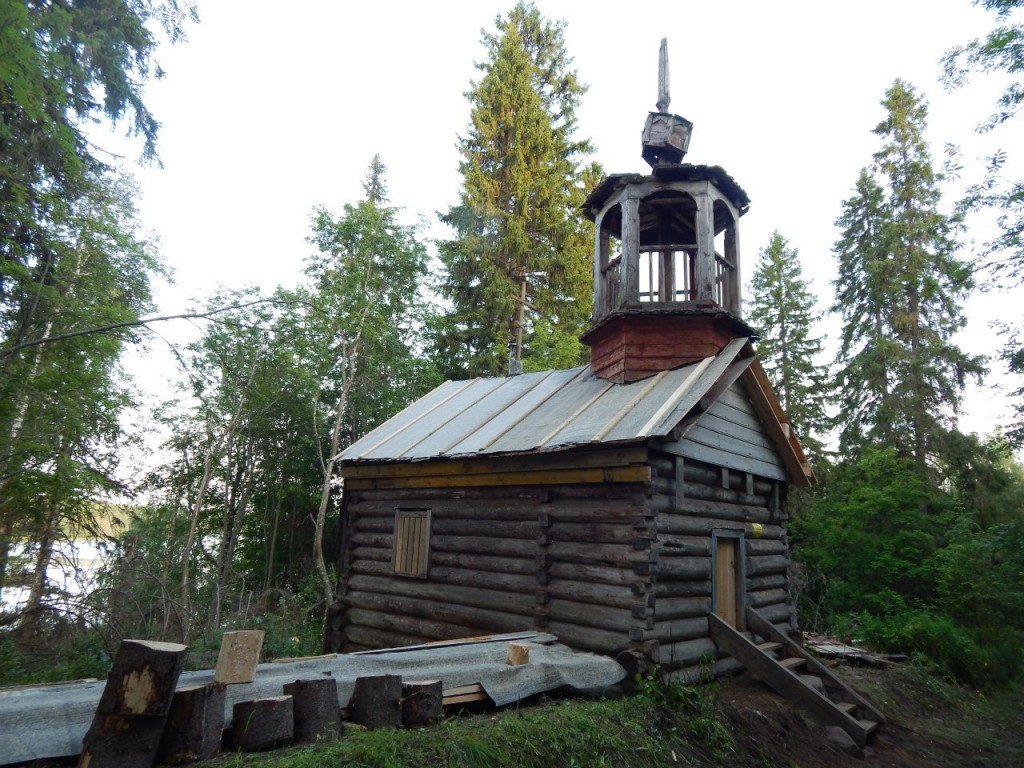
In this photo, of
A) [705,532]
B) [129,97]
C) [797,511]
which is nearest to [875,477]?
[797,511]

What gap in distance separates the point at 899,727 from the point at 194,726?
9.77 meters

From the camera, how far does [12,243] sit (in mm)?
11219

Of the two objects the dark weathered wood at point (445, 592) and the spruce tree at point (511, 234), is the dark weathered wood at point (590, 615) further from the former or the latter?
the spruce tree at point (511, 234)

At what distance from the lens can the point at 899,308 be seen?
2328 centimetres

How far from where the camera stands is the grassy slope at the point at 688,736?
4797mm

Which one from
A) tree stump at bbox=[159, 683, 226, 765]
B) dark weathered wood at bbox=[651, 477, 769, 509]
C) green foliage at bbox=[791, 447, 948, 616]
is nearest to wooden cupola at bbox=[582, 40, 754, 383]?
dark weathered wood at bbox=[651, 477, 769, 509]

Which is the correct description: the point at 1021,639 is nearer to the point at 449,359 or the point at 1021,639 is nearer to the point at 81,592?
the point at 81,592

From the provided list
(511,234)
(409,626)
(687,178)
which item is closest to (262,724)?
(409,626)

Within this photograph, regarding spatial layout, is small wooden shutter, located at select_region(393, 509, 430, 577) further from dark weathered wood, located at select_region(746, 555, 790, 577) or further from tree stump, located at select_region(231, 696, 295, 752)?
tree stump, located at select_region(231, 696, 295, 752)

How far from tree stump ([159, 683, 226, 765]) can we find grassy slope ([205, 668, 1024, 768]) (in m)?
0.17

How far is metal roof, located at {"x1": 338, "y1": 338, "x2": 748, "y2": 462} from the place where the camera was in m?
8.91

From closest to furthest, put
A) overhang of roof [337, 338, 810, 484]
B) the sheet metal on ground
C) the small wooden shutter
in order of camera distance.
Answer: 1. the sheet metal on ground
2. overhang of roof [337, 338, 810, 484]
3. the small wooden shutter

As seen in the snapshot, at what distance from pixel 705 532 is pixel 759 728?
274cm

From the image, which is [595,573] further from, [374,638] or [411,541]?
[374,638]
